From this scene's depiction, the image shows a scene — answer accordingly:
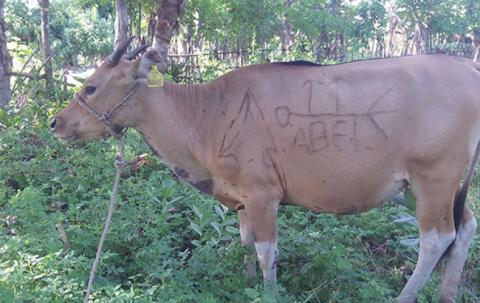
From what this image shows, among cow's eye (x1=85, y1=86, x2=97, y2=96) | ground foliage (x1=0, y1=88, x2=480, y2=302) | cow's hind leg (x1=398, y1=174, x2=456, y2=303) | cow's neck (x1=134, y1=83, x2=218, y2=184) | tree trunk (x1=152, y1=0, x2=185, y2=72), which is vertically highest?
tree trunk (x1=152, y1=0, x2=185, y2=72)

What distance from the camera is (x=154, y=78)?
4453 millimetres

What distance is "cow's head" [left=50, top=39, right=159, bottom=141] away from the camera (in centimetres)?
442

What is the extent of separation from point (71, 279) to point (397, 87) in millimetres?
2674

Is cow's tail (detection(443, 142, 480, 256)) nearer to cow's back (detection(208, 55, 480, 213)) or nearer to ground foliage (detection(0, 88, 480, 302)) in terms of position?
cow's back (detection(208, 55, 480, 213))

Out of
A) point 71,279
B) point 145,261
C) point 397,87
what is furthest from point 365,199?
point 71,279

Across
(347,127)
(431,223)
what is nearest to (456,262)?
(431,223)

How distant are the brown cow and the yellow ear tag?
70 mm

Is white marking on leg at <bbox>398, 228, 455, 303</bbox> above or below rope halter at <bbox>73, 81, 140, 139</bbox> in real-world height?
below

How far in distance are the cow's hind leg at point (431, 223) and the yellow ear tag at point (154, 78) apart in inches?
82.5

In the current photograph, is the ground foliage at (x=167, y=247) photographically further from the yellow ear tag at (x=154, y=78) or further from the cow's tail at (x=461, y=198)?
the yellow ear tag at (x=154, y=78)

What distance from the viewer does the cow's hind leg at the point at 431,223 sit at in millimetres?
4121

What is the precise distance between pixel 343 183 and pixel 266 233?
2.30ft

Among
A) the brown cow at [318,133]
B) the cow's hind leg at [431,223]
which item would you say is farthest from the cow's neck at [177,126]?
the cow's hind leg at [431,223]

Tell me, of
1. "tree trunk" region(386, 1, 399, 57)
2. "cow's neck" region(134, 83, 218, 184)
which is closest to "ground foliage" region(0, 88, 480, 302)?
"cow's neck" region(134, 83, 218, 184)
